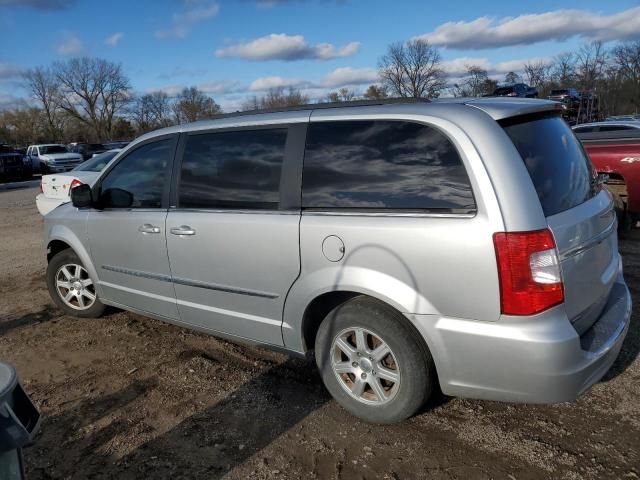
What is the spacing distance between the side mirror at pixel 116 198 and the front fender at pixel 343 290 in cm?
180

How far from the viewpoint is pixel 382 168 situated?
114 inches

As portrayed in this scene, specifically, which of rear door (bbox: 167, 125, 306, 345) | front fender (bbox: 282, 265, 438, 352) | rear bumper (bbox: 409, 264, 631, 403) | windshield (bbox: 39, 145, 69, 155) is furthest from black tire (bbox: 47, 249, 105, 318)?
windshield (bbox: 39, 145, 69, 155)

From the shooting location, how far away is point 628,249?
268 inches

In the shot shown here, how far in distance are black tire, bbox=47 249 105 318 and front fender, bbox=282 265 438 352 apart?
2453mm

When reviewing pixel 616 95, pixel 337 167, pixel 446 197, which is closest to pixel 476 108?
pixel 446 197

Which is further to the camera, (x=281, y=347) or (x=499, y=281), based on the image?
(x=281, y=347)

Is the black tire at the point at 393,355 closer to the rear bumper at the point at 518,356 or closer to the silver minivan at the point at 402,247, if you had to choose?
the silver minivan at the point at 402,247

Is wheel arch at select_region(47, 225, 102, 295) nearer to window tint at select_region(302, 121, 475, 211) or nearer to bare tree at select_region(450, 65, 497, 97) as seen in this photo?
window tint at select_region(302, 121, 475, 211)

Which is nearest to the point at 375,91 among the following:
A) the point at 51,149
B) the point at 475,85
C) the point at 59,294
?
the point at 475,85

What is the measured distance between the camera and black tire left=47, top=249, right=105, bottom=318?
4.96 metres

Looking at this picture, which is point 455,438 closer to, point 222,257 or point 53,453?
point 222,257

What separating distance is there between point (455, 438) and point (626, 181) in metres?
5.88

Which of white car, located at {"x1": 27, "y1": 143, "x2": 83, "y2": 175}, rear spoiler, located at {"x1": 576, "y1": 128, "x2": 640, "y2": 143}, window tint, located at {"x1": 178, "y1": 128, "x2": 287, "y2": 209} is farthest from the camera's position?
white car, located at {"x1": 27, "y1": 143, "x2": 83, "y2": 175}

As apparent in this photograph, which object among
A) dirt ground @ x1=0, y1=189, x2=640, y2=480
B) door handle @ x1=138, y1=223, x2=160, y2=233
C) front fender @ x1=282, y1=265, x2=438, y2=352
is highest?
door handle @ x1=138, y1=223, x2=160, y2=233
